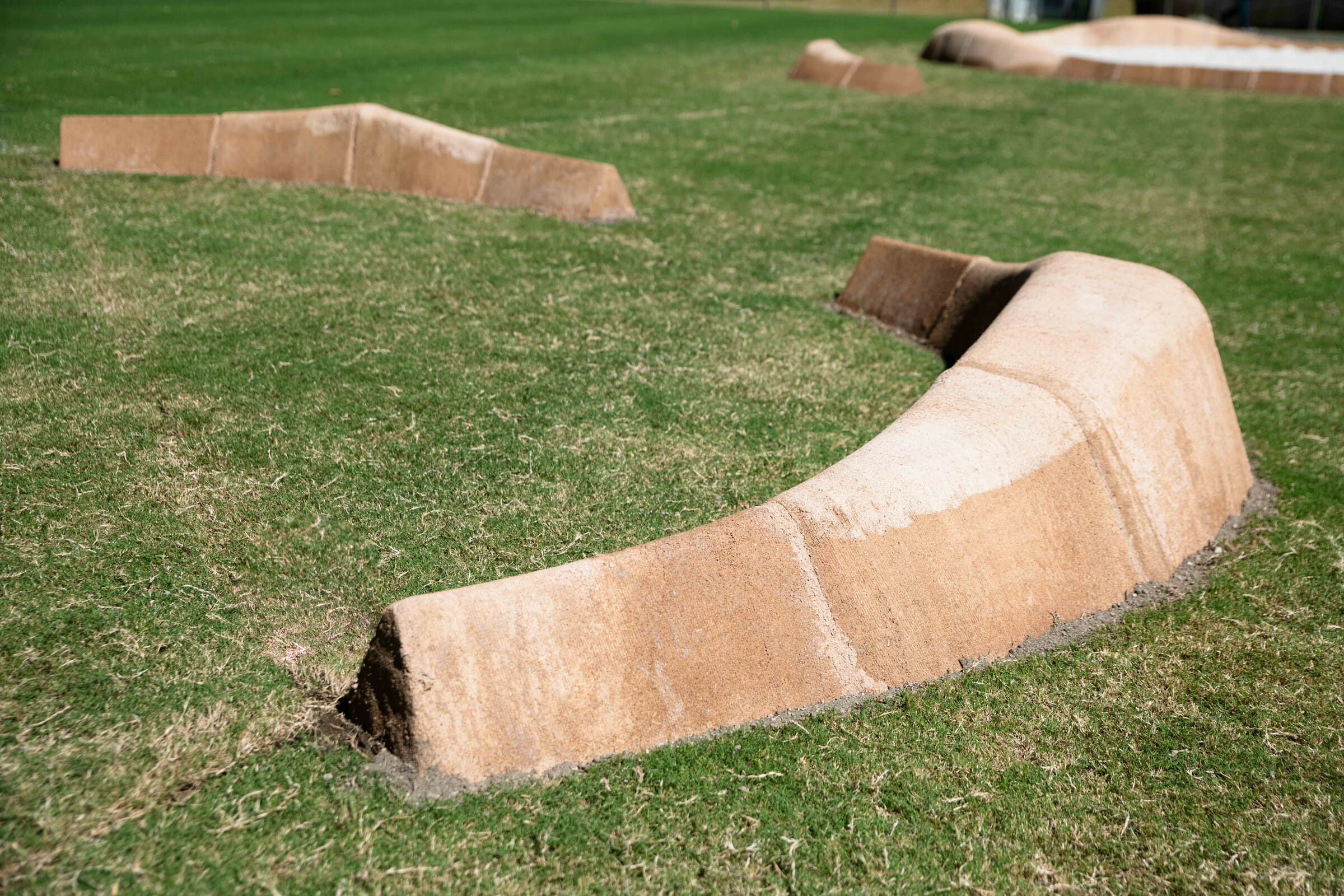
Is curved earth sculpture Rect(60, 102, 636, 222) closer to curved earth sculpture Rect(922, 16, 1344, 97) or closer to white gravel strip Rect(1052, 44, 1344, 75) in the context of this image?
curved earth sculpture Rect(922, 16, 1344, 97)

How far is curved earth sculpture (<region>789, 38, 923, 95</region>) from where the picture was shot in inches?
500

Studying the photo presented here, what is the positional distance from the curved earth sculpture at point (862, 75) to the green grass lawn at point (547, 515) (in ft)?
16.0

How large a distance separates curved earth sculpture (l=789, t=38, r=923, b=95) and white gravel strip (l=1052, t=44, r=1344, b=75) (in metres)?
7.27

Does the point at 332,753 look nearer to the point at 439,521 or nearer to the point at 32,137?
the point at 439,521

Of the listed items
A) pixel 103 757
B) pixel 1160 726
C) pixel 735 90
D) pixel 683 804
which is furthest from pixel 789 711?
pixel 735 90

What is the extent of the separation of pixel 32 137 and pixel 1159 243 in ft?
26.9

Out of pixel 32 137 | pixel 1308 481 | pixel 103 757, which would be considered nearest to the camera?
pixel 103 757

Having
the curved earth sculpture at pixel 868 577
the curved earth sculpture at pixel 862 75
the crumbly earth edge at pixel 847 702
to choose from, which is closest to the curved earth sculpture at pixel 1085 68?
the curved earth sculpture at pixel 862 75

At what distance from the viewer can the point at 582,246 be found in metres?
6.00

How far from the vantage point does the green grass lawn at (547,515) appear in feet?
7.09

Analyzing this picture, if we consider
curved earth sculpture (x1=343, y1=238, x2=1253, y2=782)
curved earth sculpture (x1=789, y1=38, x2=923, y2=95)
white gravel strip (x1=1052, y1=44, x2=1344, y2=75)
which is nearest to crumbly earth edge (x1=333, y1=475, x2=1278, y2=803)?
curved earth sculpture (x1=343, y1=238, x2=1253, y2=782)

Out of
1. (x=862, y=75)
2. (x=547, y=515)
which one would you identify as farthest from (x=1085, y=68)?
(x=547, y=515)

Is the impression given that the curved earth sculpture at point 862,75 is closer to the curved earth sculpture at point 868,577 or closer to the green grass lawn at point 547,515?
the green grass lawn at point 547,515

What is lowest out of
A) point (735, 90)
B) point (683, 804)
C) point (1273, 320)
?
point (683, 804)
